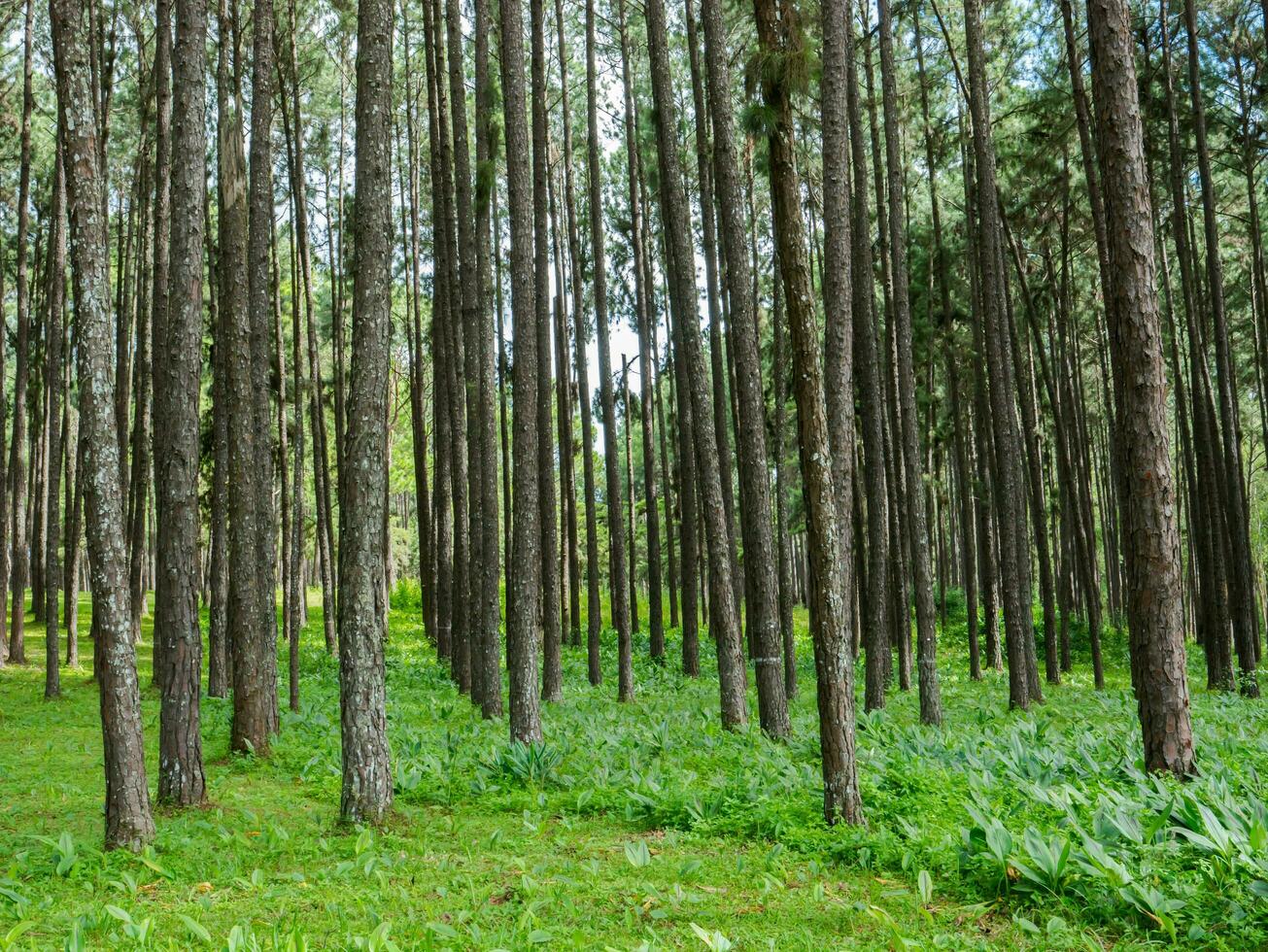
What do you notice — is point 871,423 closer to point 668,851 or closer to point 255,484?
point 668,851

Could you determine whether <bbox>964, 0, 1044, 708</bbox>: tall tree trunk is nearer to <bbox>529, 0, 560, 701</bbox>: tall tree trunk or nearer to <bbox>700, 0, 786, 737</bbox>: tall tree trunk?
<bbox>700, 0, 786, 737</bbox>: tall tree trunk

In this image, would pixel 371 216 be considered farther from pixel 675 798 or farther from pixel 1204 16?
pixel 1204 16

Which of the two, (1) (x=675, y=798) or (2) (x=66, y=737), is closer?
(1) (x=675, y=798)

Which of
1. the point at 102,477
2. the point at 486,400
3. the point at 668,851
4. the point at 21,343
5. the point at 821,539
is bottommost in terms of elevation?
the point at 668,851

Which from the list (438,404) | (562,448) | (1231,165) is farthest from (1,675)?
(1231,165)

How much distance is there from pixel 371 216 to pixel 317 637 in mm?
22129

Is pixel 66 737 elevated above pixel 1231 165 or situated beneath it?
situated beneath

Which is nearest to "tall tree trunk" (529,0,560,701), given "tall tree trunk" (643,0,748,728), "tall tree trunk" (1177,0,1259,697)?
"tall tree trunk" (643,0,748,728)

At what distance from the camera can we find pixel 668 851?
636cm

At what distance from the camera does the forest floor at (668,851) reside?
468cm

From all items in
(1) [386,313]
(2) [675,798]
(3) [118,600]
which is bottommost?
(2) [675,798]

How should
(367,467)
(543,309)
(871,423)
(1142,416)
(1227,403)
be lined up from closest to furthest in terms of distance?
1. (1142,416)
2. (367,467)
3. (871,423)
4. (543,309)
5. (1227,403)

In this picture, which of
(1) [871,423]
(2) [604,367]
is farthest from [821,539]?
(2) [604,367]

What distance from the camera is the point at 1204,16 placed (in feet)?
54.6
